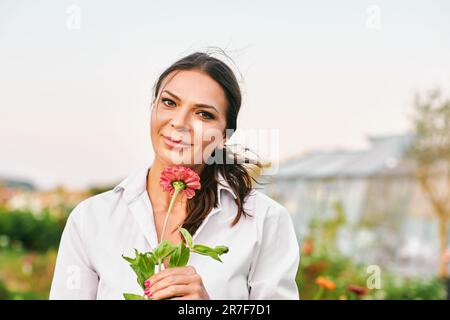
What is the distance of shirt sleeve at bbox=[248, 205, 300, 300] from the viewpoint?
117cm

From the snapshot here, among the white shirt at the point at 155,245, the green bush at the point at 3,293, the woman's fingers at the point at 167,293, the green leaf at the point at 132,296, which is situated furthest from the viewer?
the green bush at the point at 3,293

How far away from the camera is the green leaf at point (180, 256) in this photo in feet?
3.20

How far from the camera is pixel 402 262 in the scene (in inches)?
151

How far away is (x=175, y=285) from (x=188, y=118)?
389 mm

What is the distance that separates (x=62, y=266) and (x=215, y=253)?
0.39 metres

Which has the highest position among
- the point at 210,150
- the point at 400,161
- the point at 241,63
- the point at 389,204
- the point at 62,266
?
the point at 241,63

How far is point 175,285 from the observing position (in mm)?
948

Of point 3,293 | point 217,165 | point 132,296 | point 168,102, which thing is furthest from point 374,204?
point 132,296

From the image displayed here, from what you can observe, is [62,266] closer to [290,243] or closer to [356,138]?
[290,243]

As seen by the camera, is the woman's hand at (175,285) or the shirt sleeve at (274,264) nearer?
the woman's hand at (175,285)

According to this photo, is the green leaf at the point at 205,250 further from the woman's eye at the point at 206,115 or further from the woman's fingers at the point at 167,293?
the woman's eye at the point at 206,115

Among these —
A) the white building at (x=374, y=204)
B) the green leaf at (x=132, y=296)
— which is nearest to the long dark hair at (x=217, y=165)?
the green leaf at (x=132, y=296)

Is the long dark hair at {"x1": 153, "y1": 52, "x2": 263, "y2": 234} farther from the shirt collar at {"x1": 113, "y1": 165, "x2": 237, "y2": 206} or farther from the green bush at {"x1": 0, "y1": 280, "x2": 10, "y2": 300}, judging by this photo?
the green bush at {"x1": 0, "y1": 280, "x2": 10, "y2": 300}
